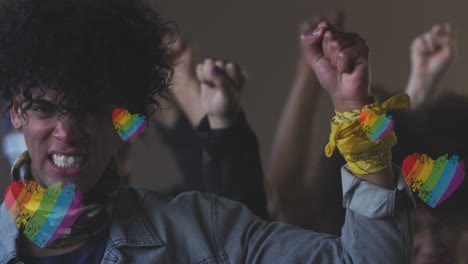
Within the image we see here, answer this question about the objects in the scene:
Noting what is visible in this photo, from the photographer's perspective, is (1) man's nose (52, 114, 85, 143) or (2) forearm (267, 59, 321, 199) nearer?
(1) man's nose (52, 114, 85, 143)

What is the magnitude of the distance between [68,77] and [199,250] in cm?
33

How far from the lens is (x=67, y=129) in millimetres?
1149

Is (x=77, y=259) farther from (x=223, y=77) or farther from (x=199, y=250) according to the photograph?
(x=223, y=77)

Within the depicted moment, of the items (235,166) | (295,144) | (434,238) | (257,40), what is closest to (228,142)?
(235,166)

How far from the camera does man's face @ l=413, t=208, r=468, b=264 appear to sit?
147cm

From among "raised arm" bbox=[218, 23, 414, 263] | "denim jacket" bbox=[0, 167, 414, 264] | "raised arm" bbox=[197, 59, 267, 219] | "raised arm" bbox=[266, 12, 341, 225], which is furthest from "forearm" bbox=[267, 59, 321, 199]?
"raised arm" bbox=[218, 23, 414, 263]

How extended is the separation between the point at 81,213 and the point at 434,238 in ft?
2.31

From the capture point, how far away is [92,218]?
1.17 m

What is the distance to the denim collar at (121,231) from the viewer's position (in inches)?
45.2

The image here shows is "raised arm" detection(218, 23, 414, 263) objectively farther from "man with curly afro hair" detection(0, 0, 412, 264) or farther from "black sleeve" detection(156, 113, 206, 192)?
"black sleeve" detection(156, 113, 206, 192)

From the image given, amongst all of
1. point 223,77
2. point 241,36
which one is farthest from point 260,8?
point 223,77

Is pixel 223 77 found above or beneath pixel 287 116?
above

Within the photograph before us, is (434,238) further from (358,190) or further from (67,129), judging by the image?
(67,129)

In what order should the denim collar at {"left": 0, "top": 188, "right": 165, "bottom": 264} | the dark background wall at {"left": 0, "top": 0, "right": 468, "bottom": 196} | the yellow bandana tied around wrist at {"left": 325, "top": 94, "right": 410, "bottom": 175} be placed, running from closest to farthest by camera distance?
the yellow bandana tied around wrist at {"left": 325, "top": 94, "right": 410, "bottom": 175} < the denim collar at {"left": 0, "top": 188, "right": 165, "bottom": 264} < the dark background wall at {"left": 0, "top": 0, "right": 468, "bottom": 196}
